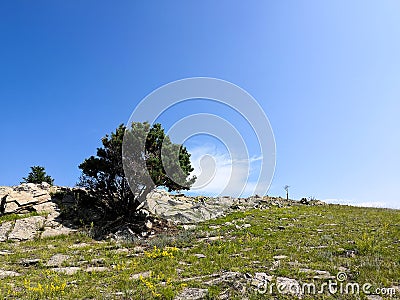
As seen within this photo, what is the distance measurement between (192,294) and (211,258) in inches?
146

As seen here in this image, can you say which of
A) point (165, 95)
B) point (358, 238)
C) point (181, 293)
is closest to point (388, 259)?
point (358, 238)

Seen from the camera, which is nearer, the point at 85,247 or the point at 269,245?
the point at 269,245

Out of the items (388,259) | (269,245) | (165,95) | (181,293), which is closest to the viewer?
(181,293)

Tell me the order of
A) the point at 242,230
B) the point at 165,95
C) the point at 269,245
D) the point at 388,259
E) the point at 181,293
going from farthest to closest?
1. the point at 165,95
2. the point at 242,230
3. the point at 269,245
4. the point at 388,259
5. the point at 181,293

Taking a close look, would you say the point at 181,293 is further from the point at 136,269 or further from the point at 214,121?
the point at 214,121

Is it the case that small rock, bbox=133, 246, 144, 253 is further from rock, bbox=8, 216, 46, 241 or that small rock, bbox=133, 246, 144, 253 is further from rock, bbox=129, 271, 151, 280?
rock, bbox=8, 216, 46, 241

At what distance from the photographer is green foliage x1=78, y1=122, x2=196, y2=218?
2094 cm

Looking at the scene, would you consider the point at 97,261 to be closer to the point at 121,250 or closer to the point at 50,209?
the point at 121,250

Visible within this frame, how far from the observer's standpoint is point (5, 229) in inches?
706

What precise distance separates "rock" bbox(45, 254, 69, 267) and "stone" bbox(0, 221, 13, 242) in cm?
568

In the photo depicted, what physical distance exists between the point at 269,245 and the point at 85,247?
931 centimetres

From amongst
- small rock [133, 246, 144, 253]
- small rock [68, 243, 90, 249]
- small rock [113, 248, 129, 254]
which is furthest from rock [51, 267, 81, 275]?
small rock [68, 243, 90, 249]

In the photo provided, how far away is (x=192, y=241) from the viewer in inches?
606

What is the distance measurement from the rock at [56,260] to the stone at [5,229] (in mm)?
5676
